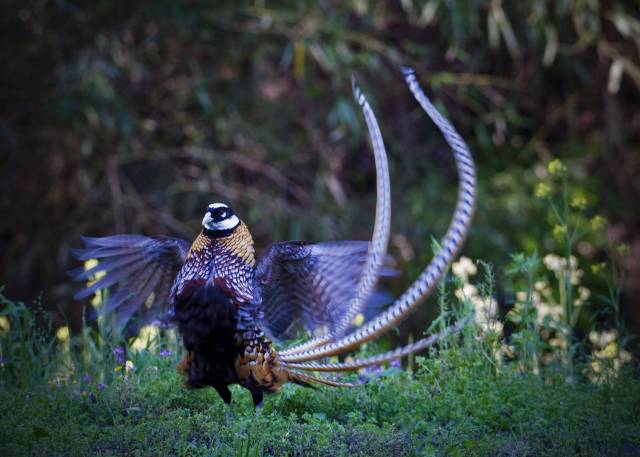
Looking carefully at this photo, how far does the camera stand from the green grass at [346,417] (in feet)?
11.8

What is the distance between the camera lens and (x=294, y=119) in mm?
9539

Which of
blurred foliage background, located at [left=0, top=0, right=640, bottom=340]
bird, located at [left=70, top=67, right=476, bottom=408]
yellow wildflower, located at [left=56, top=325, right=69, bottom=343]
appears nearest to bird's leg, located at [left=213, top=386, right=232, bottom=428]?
bird, located at [left=70, top=67, right=476, bottom=408]

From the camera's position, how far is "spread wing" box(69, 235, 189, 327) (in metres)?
4.26

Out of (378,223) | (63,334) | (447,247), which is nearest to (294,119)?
(63,334)

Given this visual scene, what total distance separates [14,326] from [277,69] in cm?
535

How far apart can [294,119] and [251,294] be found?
5.78 metres

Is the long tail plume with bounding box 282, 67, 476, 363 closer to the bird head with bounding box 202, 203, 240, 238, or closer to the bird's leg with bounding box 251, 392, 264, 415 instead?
the bird's leg with bounding box 251, 392, 264, 415

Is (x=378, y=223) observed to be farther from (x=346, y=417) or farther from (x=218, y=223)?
(x=346, y=417)

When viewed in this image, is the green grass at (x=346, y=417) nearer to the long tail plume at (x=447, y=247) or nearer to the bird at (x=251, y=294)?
the bird at (x=251, y=294)

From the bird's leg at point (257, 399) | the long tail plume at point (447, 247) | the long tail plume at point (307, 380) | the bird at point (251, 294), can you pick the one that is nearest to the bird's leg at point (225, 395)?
the bird at point (251, 294)

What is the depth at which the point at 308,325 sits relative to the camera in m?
4.25

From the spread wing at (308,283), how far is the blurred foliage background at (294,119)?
12.5 feet

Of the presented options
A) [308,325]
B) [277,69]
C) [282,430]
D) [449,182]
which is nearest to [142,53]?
[277,69]

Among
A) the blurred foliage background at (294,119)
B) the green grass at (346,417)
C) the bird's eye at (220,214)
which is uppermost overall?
the blurred foliage background at (294,119)
